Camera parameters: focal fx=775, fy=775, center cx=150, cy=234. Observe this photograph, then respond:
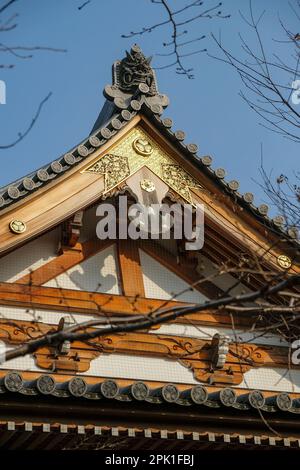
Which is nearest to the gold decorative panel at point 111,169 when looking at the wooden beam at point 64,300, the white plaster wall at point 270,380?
the wooden beam at point 64,300

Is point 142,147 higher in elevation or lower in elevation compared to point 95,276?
higher

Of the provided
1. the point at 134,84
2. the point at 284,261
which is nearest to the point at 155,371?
the point at 284,261

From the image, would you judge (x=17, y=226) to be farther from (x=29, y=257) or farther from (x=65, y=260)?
(x=65, y=260)

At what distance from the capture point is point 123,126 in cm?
934

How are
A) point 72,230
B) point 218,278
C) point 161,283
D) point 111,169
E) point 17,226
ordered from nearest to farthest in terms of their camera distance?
1. point 17,226
2. point 72,230
3. point 111,169
4. point 161,283
5. point 218,278

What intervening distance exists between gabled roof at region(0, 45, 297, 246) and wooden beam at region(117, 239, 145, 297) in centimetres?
126

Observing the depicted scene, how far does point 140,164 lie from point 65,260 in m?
1.47

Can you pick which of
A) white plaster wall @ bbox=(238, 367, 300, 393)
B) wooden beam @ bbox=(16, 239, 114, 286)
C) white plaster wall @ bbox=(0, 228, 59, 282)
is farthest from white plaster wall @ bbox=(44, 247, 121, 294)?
white plaster wall @ bbox=(238, 367, 300, 393)

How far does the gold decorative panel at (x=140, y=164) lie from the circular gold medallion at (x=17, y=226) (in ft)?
3.55

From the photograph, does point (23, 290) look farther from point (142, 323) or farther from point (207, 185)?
point (142, 323)

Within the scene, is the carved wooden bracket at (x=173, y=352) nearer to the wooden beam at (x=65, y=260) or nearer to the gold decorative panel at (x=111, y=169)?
the wooden beam at (x=65, y=260)

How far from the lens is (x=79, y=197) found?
8961mm

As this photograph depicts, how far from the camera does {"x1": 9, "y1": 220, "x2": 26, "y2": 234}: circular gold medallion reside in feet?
28.0

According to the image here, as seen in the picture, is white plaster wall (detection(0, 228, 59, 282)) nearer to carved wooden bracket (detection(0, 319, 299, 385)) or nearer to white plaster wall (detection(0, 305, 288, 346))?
white plaster wall (detection(0, 305, 288, 346))
